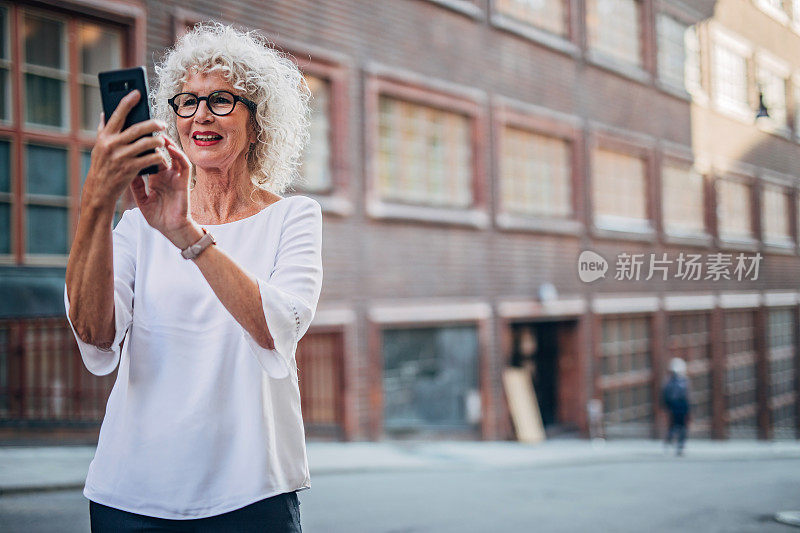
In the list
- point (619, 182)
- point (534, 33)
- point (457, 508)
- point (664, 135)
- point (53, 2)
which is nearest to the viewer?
point (457, 508)

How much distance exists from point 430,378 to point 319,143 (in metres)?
3.92

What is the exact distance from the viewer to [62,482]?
7609mm

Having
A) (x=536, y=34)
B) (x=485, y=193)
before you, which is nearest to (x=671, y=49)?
(x=536, y=34)

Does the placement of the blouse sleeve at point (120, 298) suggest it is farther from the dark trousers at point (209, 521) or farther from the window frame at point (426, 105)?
the window frame at point (426, 105)

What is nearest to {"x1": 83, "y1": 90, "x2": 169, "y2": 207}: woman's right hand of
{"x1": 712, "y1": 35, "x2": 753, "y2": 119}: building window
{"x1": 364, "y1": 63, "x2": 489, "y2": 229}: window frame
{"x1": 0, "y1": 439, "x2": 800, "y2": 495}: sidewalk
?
{"x1": 0, "y1": 439, "x2": 800, "y2": 495}: sidewalk

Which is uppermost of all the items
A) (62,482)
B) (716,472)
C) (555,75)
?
(555,75)

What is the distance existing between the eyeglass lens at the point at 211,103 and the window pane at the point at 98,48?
7806 mm

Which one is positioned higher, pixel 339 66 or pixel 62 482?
pixel 339 66

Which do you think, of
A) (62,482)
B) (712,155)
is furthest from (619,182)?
(62,482)

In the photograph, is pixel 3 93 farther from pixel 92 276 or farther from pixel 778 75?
pixel 778 75

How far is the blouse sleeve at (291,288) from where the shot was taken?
5.81ft

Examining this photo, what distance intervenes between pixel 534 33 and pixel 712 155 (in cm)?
729

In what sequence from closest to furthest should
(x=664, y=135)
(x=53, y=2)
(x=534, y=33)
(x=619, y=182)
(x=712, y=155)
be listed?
(x=53, y=2) < (x=534, y=33) < (x=619, y=182) < (x=664, y=135) < (x=712, y=155)

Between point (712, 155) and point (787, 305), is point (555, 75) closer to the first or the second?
point (712, 155)
